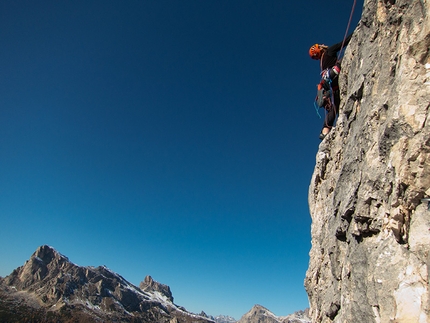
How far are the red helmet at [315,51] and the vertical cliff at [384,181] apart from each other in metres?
2.99

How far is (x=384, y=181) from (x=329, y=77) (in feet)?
28.4

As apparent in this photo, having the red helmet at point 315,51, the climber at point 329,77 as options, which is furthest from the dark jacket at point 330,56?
the red helmet at point 315,51

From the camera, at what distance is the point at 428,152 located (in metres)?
6.85

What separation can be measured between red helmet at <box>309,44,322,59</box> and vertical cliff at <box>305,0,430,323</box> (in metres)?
2.99

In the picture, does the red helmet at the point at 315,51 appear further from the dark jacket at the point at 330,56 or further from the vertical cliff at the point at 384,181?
the vertical cliff at the point at 384,181

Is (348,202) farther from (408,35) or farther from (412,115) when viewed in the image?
(408,35)

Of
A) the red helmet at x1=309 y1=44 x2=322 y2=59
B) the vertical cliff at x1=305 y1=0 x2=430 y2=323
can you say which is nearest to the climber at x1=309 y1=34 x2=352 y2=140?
the red helmet at x1=309 y1=44 x2=322 y2=59

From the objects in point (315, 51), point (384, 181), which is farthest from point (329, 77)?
point (384, 181)

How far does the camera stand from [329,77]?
585 inches

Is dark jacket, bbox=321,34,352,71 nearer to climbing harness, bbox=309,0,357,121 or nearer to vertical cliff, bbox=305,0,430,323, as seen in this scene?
climbing harness, bbox=309,0,357,121

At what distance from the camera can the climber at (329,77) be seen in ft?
48.6

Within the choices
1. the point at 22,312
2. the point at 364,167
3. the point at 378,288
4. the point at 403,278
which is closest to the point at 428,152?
the point at 364,167

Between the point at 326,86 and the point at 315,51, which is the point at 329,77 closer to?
the point at 326,86

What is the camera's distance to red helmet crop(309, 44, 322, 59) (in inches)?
617
